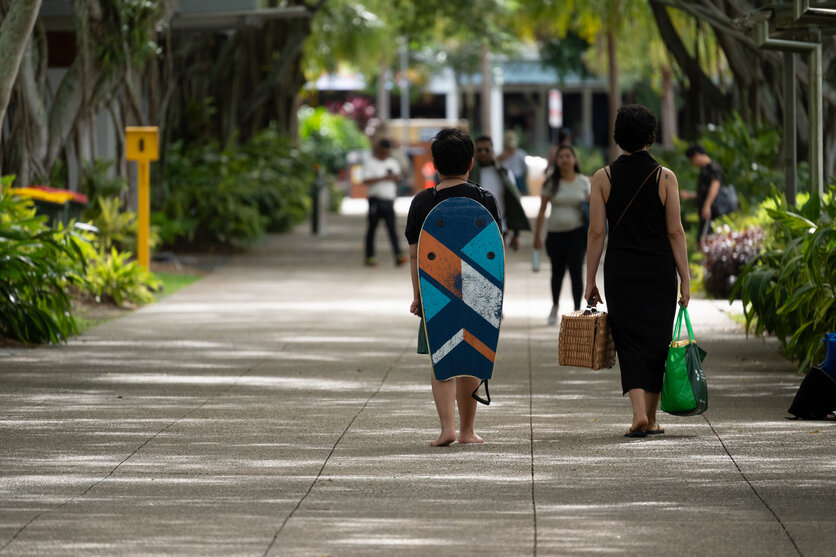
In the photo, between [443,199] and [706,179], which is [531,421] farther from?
[706,179]

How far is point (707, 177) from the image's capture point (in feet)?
54.1

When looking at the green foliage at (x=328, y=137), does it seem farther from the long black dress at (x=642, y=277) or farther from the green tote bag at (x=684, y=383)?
the green tote bag at (x=684, y=383)

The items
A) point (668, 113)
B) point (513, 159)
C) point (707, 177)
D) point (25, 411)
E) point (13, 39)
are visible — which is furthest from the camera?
point (668, 113)

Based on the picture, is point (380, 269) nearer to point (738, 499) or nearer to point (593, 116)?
point (738, 499)

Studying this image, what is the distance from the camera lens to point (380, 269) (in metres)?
19.9

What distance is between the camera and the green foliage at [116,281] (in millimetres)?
14555

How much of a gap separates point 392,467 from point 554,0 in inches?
896

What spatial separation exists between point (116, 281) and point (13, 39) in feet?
12.3

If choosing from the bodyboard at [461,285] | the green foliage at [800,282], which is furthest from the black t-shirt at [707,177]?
the bodyboard at [461,285]

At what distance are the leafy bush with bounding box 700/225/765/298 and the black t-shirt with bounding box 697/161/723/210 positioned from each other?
0.95 m

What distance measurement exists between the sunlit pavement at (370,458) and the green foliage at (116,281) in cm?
235

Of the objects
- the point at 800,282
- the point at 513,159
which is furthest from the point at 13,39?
the point at 513,159

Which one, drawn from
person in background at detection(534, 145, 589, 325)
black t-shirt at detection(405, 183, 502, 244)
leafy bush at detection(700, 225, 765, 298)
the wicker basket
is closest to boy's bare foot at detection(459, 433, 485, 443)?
the wicker basket

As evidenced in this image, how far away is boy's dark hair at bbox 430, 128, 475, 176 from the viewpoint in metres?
7.32
